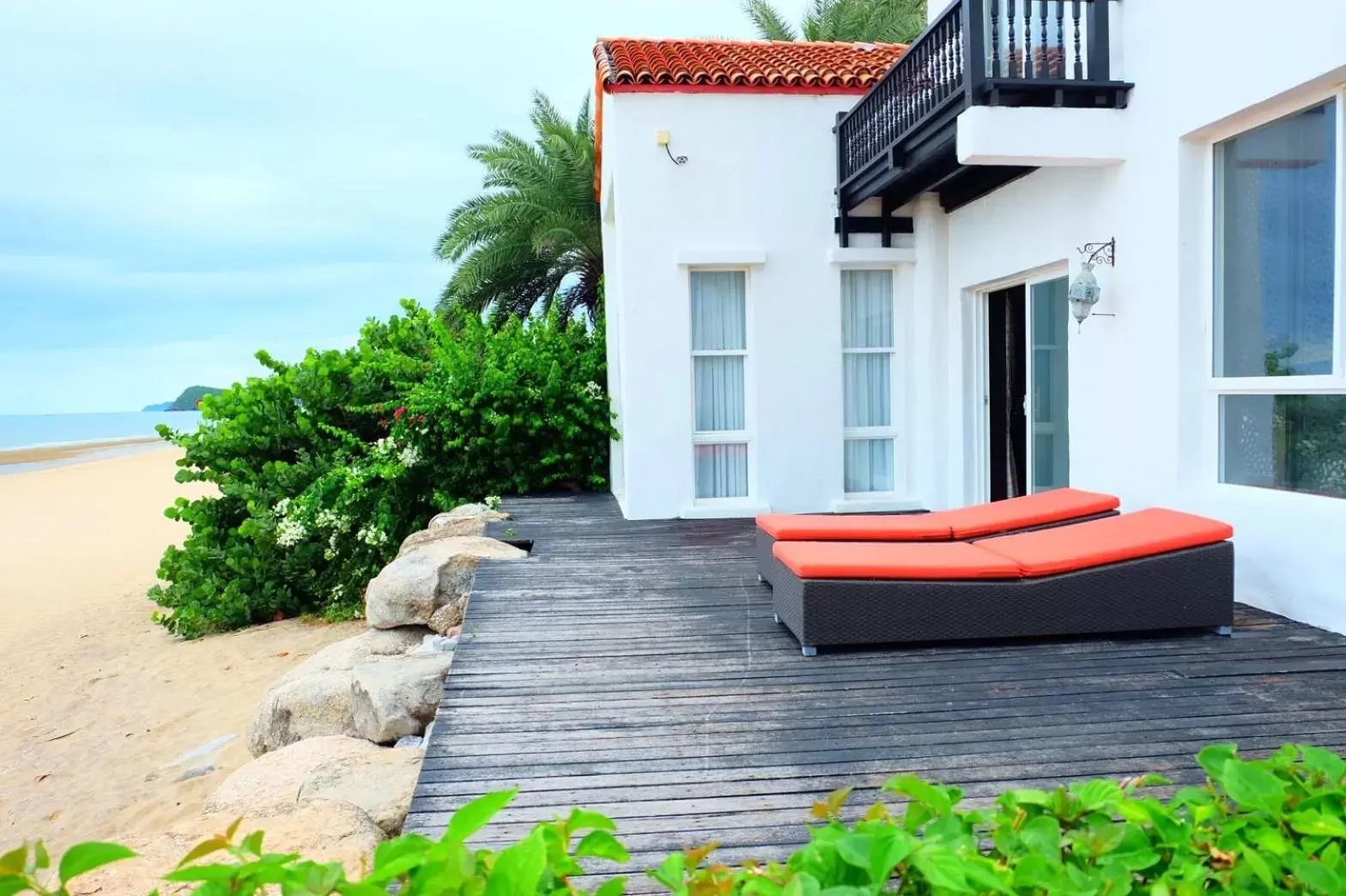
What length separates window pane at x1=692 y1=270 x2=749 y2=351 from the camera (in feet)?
30.0

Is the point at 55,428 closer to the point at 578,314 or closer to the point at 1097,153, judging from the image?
the point at 578,314

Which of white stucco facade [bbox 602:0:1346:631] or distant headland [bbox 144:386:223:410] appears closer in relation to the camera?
white stucco facade [bbox 602:0:1346:631]

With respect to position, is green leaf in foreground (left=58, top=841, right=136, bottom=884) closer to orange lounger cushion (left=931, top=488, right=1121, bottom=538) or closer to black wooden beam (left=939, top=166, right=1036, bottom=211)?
orange lounger cushion (left=931, top=488, right=1121, bottom=538)

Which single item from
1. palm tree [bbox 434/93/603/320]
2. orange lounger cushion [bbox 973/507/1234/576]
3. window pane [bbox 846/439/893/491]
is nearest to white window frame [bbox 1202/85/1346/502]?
orange lounger cushion [bbox 973/507/1234/576]

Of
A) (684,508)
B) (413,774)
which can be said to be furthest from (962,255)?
(413,774)

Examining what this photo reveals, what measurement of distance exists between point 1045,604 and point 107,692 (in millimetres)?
8920

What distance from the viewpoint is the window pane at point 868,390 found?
943 cm

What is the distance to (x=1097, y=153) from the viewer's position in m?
6.17

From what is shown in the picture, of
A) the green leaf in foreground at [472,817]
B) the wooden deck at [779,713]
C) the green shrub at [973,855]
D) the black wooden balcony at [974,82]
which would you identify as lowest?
the wooden deck at [779,713]

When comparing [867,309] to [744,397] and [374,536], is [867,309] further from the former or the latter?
[374,536]

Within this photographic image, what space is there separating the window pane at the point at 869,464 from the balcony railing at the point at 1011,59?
10.4 feet

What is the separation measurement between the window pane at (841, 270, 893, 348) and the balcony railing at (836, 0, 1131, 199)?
6.93ft

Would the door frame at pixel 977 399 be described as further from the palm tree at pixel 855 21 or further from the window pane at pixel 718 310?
the palm tree at pixel 855 21

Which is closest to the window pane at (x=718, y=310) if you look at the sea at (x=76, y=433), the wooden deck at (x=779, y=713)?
the wooden deck at (x=779, y=713)
